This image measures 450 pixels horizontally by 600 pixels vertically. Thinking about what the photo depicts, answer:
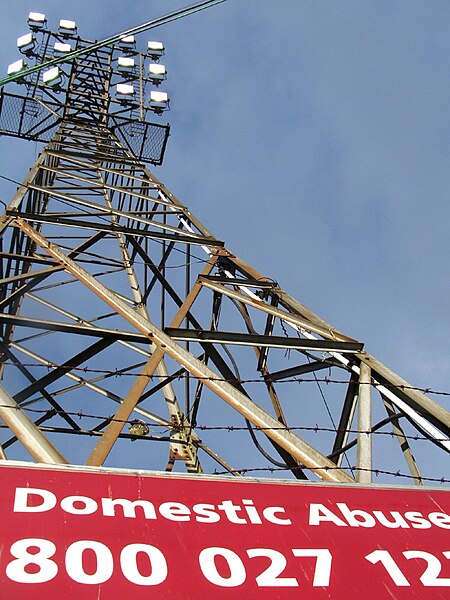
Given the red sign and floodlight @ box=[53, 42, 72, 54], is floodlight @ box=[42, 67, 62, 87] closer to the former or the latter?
floodlight @ box=[53, 42, 72, 54]

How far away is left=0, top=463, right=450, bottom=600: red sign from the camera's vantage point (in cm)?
329

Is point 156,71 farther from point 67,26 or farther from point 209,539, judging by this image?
point 209,539

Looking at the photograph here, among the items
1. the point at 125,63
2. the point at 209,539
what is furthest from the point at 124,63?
the point at 209,539

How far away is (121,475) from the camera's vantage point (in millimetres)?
Result: 4172

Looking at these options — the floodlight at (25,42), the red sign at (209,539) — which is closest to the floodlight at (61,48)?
the floodlight at (25,42)

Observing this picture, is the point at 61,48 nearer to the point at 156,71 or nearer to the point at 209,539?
the point at 156,71

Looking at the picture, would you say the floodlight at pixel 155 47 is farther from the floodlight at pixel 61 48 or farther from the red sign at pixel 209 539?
the red sign at pixel 209 539

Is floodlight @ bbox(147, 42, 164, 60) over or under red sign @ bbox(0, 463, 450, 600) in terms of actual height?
over

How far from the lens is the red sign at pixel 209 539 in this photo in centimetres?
329

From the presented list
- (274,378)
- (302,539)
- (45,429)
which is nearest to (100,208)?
(45,429)

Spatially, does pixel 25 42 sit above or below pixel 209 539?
above

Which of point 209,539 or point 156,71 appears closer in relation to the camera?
point 209,539


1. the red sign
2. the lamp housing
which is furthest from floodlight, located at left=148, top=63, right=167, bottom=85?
the red sign

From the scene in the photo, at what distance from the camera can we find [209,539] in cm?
370
